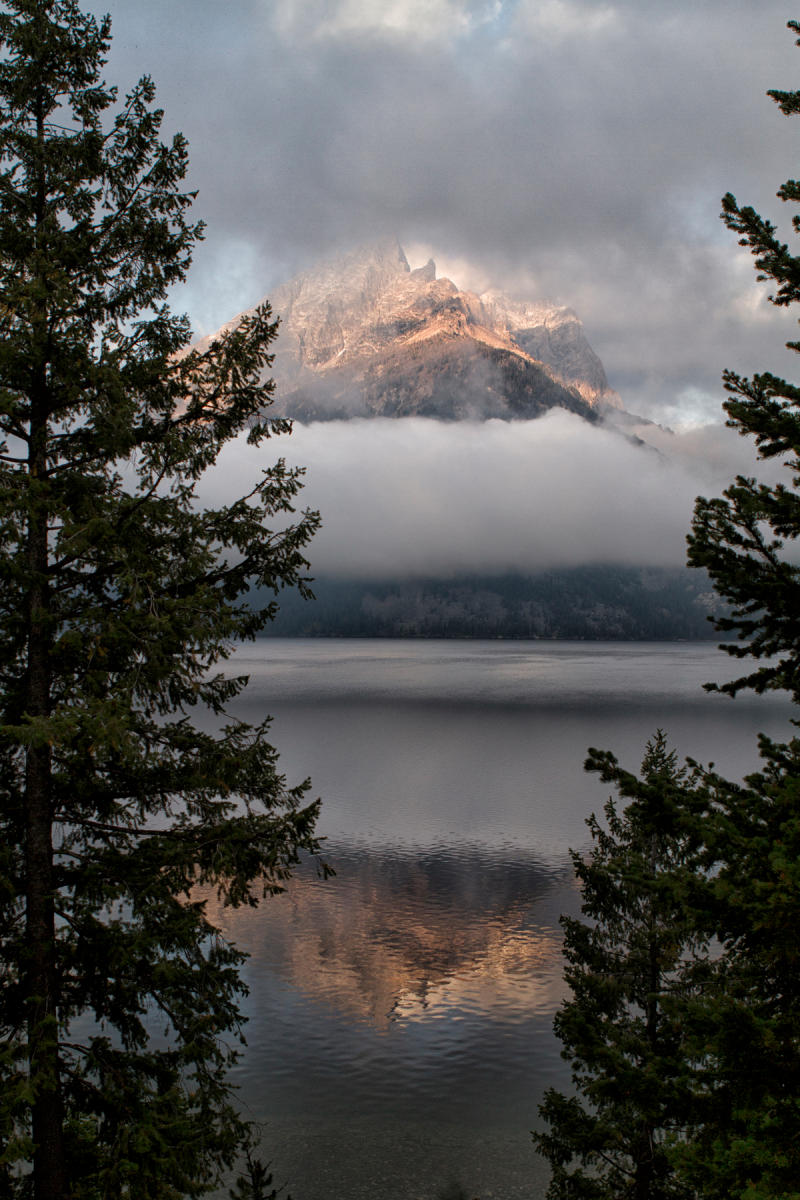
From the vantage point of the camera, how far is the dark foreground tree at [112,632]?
8.41 metres

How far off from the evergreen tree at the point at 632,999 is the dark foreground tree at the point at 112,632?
4.36 metres

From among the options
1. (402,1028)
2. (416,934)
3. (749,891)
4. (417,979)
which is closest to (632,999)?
(749,891)

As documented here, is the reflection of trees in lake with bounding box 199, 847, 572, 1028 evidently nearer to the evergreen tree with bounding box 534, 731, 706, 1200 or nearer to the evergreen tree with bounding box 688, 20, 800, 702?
the evergreen tree with bounding box 534, 731, 706, 1200

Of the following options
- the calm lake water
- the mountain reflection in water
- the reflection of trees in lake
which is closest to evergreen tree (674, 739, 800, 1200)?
the calm lake water

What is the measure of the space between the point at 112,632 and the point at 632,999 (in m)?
14.0

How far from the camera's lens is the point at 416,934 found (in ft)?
139

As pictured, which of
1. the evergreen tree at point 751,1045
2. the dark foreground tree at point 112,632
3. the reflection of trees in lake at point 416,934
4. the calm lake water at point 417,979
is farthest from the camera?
the reflection of trees in lake at point 416,934

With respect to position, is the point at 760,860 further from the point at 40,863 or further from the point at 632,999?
the point at 632,999

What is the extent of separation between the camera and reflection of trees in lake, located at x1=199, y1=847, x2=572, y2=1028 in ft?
114

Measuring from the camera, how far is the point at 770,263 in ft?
26.5

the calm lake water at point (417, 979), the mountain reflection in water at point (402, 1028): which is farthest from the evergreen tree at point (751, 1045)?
the mountain reflection in water at point (402, 1028)

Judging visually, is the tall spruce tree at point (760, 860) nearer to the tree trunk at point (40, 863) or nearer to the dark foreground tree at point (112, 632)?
the dark foreground tree at point (112, 632)

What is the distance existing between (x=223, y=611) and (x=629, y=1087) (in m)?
6.41

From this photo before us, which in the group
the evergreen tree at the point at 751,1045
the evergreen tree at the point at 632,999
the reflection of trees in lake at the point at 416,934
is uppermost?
the evergreen tree at the point at 751,1045
